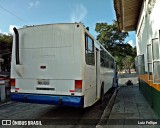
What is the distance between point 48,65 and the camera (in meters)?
6.41

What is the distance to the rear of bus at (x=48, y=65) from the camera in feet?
19.9

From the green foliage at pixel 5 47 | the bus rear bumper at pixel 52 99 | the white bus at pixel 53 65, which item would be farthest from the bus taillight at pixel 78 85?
the green foliage at pixel 5 47

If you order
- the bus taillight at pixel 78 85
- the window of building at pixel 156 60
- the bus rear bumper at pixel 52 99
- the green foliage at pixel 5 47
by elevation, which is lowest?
the bus rear bumper at pixel 52 99

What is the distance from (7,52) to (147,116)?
31.7m

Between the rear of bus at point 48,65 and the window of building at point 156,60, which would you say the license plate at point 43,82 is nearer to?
the rear of bus at point 48,65

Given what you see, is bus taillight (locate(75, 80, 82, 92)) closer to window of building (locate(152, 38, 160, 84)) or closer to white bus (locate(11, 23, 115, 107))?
white bus (locate(11, 23, 115, 107))

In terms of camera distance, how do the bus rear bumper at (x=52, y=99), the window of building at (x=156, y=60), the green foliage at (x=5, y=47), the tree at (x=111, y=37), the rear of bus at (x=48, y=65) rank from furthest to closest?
the tree at (x=111, y=37) → the green foliage at (x=5, y=47) → the rear of bus at (x=48, y=65) → the bus rear bumper at (x=52, y=99) → the window of building at (x=156, y=60)

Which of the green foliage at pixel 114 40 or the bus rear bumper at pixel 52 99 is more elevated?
the green foliage at pixel 114 40

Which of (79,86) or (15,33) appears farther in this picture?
(15,33)

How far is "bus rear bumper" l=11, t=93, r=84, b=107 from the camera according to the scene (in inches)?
234

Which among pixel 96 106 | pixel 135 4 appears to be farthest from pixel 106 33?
pixel 96 106

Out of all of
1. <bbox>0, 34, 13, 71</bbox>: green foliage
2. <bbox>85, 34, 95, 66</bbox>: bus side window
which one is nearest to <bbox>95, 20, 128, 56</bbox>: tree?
<bbox>0, 34, 13, 71</bbox>: green foliage

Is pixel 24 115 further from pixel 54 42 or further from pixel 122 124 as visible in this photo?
pixel 122 124

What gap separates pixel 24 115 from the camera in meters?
7.20
